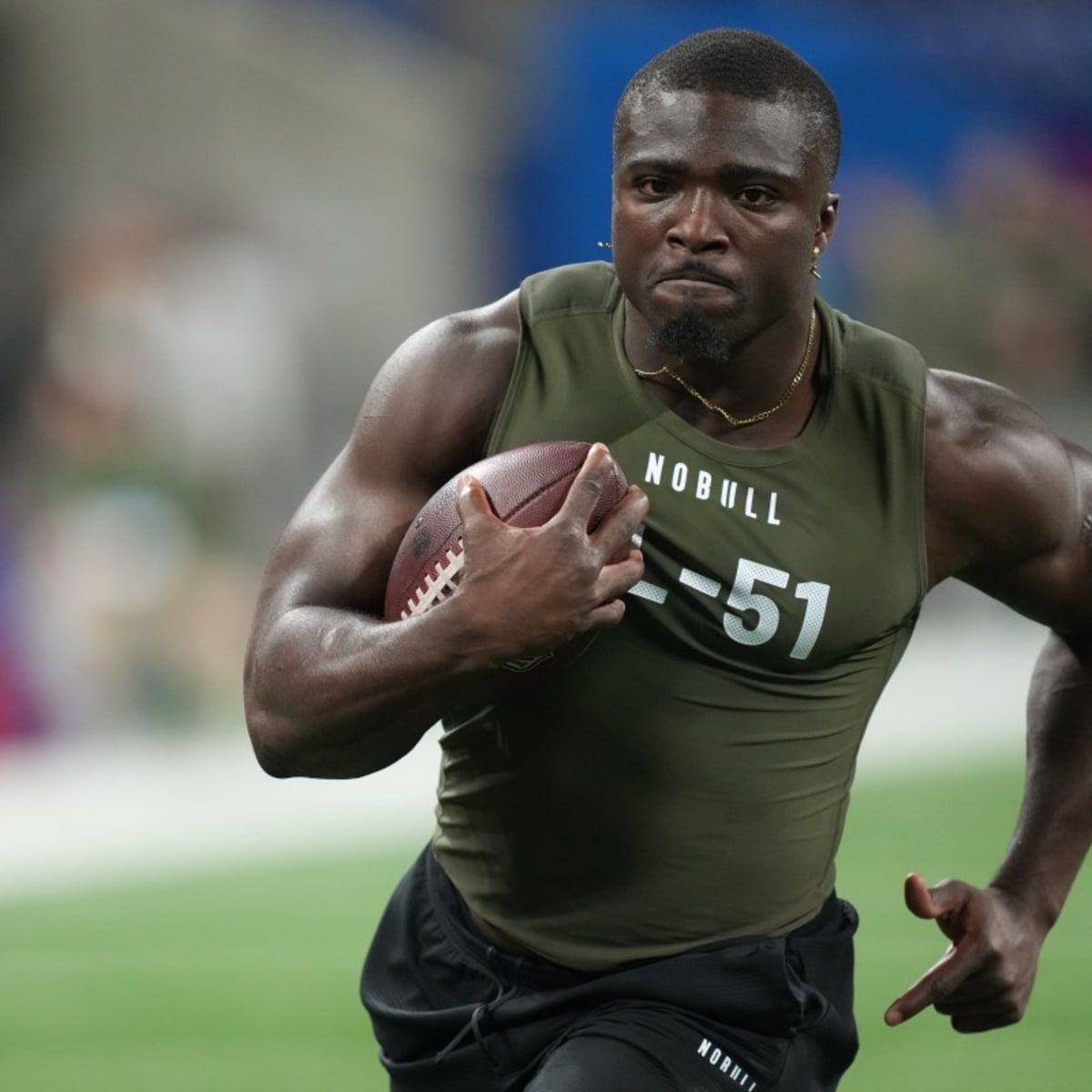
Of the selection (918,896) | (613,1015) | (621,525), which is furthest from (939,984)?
(621,525)

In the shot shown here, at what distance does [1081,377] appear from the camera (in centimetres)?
1622

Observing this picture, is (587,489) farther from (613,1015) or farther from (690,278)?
(613,1015)

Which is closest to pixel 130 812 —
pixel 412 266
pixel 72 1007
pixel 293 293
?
pixel 72 1007

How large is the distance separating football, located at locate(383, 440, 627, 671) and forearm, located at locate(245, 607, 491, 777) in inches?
3.2

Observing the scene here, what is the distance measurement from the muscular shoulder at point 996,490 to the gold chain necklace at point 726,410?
219 mm

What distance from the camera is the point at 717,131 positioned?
3559mm

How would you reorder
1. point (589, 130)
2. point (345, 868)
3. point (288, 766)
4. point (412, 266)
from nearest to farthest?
point (288, 766)
point (345, 868)
point (589, 130)
point (412, 266)

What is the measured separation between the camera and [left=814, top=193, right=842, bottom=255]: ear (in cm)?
376

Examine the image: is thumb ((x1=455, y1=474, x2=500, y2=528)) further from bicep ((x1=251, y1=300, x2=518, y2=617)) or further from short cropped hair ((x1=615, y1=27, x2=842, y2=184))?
short cropped hair ((x1=615, y1=27, x2=842, y2=184))

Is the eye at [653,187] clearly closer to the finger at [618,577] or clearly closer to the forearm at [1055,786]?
the finger at [618,577]

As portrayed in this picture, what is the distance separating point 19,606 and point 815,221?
8720 millimetres

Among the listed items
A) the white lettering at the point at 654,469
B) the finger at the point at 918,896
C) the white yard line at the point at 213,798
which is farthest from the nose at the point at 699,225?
the white yard line at the point at 213,798

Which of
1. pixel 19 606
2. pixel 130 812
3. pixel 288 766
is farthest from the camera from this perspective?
pixel 19 606

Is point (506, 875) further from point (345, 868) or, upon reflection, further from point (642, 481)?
point (345, 868)
